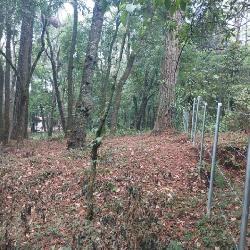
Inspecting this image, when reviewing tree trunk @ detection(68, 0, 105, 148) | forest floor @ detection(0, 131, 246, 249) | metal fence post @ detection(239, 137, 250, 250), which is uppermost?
tree trunk @ detection(68, 0, 105, 148)

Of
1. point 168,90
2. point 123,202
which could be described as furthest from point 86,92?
point 123,202

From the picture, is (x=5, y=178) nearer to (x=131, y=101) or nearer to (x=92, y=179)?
(x=92, y=179)

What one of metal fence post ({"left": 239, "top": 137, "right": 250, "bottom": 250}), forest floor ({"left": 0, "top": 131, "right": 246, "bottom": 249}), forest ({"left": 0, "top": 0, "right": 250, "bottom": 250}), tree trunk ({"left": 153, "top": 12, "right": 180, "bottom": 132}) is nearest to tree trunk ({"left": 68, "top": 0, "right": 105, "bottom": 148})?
forest ({"left": 0, "top": 0, "right": 250, "bottom": 250})

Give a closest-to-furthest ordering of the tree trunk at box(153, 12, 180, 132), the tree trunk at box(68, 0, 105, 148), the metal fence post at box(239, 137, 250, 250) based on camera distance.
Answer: the metal fence post at box(239, 137, 250, 250) < the tree trunk at box(68, 0, 105, 148) < the tree trunk at box(153, 12, 180, 132)

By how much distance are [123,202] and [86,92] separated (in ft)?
15.3

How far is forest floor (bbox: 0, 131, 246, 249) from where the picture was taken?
184 inches

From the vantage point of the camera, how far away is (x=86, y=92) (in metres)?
9.83

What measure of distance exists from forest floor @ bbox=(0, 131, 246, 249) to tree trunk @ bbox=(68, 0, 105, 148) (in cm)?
103

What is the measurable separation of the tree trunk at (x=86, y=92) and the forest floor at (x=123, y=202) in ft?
3.39

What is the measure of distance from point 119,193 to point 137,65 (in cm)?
1651

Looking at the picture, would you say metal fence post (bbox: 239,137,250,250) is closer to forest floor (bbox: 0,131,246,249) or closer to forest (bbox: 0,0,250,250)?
forest (bbox: 0,0,250,250)

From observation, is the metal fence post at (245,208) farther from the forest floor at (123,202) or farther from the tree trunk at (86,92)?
the tree trunk at (86,92)

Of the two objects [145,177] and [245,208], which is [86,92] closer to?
[145,177]

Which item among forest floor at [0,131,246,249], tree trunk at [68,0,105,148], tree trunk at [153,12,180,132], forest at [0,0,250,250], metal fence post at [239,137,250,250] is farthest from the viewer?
tree trunk at [153,12,180,132]
